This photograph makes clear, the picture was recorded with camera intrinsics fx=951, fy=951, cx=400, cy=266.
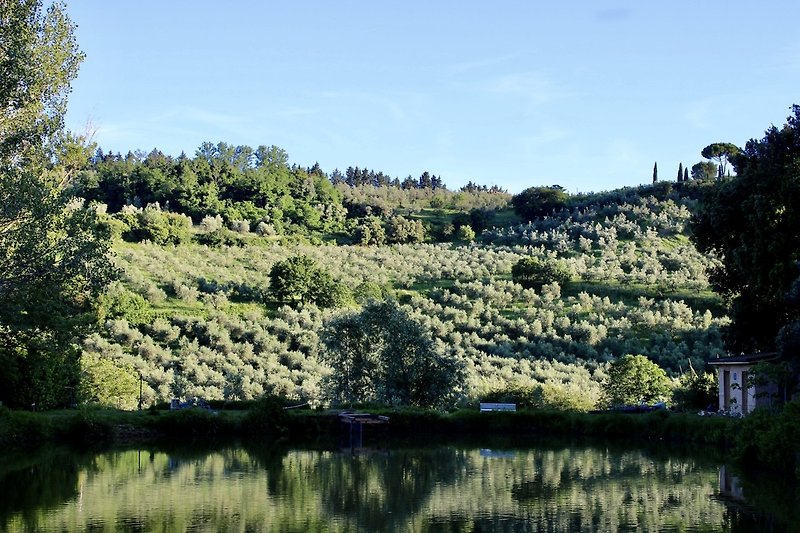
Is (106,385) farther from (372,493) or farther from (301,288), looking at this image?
(372,493)

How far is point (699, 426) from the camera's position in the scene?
1271 inches

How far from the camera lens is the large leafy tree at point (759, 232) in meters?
30.0

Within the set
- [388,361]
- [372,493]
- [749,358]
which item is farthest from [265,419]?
[749,358]

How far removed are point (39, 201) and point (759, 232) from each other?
22.6m

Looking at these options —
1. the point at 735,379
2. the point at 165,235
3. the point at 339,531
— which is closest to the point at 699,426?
the point at 735,379

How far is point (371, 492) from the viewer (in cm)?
2125

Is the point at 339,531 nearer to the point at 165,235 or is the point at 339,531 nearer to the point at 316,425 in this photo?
the point at 316,425

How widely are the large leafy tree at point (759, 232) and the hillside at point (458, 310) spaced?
9238 mm

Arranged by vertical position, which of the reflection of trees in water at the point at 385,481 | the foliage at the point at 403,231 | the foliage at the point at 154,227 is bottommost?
the reflection of trees in water at the point at 385,481

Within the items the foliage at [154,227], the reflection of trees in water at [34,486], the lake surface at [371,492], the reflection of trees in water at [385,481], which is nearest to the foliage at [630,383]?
the lake surface at [371,492]

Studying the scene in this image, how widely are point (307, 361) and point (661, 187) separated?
56.2 metres

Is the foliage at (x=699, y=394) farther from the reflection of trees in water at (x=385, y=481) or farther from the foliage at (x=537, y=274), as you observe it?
the foliage at (x=537, y=274)

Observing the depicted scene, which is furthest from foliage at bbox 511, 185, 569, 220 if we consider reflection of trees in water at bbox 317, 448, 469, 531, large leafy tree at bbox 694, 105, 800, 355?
reflection of trees in water at bbox 317, 448, 469, 531

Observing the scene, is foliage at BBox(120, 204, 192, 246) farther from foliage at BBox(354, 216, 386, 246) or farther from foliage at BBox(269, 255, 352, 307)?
foliage at BBox(269, 255, 352, 307)
